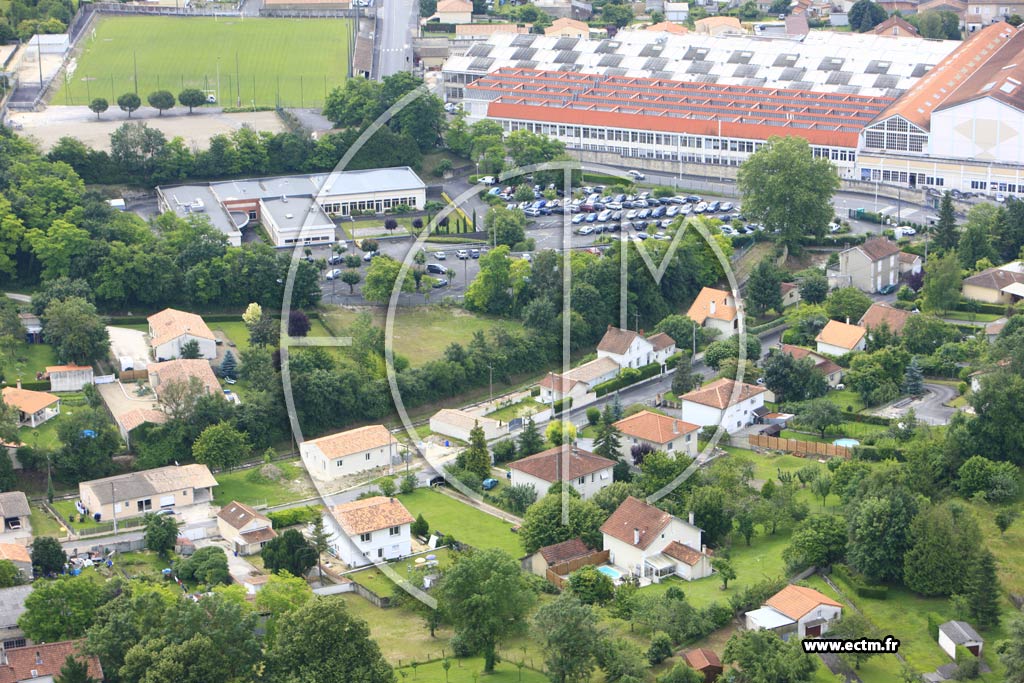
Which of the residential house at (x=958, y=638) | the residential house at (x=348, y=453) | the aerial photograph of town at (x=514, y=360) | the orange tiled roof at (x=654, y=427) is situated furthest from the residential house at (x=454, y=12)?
the residential house at (x=958, y=638)

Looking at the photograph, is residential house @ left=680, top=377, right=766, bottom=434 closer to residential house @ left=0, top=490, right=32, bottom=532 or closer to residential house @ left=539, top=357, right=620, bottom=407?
residential house @ left=539, top=357, right=620, bottom=407

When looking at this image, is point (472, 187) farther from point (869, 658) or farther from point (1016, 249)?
point (869, 658)

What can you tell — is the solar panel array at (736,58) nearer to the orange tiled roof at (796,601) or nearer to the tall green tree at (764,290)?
the tall green tree at (764,290)

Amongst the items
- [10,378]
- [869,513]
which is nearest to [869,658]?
[869,513]

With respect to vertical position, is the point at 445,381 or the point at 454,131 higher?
the point at 454,131

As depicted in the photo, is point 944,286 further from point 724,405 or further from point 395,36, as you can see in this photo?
point 395,36

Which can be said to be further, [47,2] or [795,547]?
[47,2]

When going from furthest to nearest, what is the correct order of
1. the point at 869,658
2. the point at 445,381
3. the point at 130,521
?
the point at 445,381
the point at 130,521
the point at 869,658

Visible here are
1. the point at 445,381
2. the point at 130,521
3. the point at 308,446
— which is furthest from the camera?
the point at 445,381
